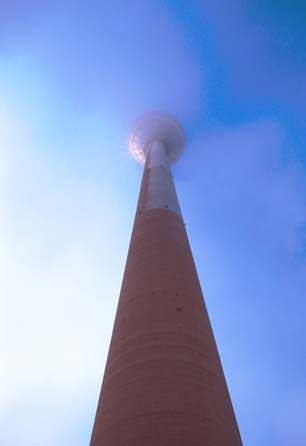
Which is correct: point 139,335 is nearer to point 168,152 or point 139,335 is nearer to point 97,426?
point 97,426

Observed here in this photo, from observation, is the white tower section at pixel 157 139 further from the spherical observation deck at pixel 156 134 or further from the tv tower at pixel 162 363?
the tv tower at pixel 162 363

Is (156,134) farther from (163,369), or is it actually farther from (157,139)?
(163,369)

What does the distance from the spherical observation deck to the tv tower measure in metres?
12.2

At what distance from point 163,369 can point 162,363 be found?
0.53 feet

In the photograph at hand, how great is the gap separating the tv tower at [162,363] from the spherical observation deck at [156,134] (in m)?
12.2

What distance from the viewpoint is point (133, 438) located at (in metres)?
6.72

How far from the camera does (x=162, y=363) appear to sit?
8.05 meters

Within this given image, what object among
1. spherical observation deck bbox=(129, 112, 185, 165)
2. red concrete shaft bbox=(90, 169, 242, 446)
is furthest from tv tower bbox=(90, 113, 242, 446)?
spherical observation deck bbox=(129, 112, 185, 165)

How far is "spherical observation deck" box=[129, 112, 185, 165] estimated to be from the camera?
2434cm

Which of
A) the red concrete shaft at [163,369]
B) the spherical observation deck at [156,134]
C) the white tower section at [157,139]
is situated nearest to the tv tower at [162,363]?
the red concrete shaft at [163,369]

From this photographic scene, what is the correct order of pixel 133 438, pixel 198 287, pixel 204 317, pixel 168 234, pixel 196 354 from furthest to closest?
pixel 168 234
pixel 198 287
pixel 204 317
pixel 196 354
pixel 133 438

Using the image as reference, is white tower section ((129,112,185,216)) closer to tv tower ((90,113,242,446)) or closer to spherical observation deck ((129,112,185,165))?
spherical observation deck ((129,112,185,165))

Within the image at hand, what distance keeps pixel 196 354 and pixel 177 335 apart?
0.63 meters

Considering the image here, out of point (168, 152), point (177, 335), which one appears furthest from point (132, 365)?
point (168, 152)
